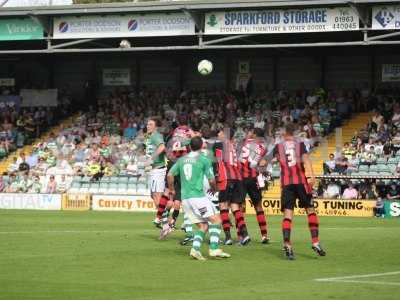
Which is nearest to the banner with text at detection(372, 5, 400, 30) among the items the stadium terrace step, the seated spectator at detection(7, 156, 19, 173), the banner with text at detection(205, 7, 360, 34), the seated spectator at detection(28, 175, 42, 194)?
the banner with text at detection(205, 7, 360, 34)

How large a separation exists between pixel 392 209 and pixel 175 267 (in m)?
18.2

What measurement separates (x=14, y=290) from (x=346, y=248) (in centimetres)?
762

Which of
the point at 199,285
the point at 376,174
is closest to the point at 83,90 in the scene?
the point at 376,174

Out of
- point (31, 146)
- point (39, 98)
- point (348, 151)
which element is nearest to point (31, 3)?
point (31, 146)

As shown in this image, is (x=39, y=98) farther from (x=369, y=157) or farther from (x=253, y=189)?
(x=253, y=189)

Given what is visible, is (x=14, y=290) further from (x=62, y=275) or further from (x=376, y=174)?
(x=376, y=174)

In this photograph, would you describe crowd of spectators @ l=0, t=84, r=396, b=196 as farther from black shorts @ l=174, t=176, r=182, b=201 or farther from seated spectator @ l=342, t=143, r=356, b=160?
black shorts @ l=174, t=176, r=182, b=201

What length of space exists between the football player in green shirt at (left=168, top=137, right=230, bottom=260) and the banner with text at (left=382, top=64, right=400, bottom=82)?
27743mm

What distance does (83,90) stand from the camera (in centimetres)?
4916

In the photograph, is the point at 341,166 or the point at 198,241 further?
the point at 341,166

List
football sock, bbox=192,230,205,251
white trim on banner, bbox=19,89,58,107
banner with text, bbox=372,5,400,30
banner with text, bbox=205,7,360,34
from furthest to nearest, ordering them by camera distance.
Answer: white trim on banner, bbox=19,89,58,107 < banner with text, bbox=205,7,360,34 < banner with text, bbox=372,5,400,30 < football sock, bbox=192,230,205,251

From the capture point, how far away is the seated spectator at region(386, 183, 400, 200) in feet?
105

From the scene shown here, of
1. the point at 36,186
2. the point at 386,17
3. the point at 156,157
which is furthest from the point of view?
the point at 36,186

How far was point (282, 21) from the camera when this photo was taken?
115ft
